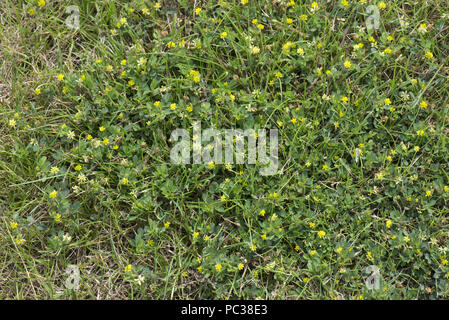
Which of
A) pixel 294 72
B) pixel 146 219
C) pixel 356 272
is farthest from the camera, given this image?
pixel 294 72

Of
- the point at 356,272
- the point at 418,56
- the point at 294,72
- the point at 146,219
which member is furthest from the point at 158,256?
the point at 418,56

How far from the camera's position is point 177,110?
2984mm

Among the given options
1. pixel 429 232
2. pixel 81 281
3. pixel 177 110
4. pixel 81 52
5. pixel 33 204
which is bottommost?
pixel 81 281

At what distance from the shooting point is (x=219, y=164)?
2.90 m

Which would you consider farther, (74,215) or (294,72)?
(294,72)

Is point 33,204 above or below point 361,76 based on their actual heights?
below

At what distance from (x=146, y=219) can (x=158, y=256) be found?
0.88 ft

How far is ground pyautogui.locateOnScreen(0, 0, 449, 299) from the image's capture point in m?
2.80

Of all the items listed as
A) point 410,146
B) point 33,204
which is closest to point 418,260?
point 410,146

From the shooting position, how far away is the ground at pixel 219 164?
9.18 feet

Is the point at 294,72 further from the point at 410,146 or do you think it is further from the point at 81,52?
the point at 81,52

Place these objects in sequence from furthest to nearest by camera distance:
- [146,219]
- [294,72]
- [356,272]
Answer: [294,72] → [146,219] → [356,272]

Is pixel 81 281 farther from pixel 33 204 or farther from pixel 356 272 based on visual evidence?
pixel 356 272
